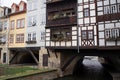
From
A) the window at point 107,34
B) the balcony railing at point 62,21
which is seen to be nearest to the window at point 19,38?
the balcony railing at point 62,21

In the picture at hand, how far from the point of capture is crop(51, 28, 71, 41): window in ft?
66.6

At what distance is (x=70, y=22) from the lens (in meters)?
20.0

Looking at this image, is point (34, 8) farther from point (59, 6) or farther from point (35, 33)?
point (59, 6)

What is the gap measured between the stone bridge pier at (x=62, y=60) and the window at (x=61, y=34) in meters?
1.96

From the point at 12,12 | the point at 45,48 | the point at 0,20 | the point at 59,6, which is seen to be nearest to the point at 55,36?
the point at 45,48

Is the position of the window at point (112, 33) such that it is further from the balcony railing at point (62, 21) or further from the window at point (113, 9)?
the balcony railing at point (62, 21)

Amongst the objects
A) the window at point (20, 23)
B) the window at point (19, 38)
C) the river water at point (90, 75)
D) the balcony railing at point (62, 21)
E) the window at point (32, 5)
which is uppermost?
the window at point (32, 5)

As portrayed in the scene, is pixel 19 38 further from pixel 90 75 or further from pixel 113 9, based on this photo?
pixel 113 9

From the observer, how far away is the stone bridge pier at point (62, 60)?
21766mm

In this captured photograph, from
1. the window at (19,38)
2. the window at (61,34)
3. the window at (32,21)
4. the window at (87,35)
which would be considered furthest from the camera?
the window at (19,38)

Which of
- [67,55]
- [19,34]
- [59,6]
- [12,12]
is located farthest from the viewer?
[12,12]

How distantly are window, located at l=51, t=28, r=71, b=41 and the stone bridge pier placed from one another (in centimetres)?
196

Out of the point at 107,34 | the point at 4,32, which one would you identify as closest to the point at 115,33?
the point at 107,34

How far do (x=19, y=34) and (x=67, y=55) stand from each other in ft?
30.4
